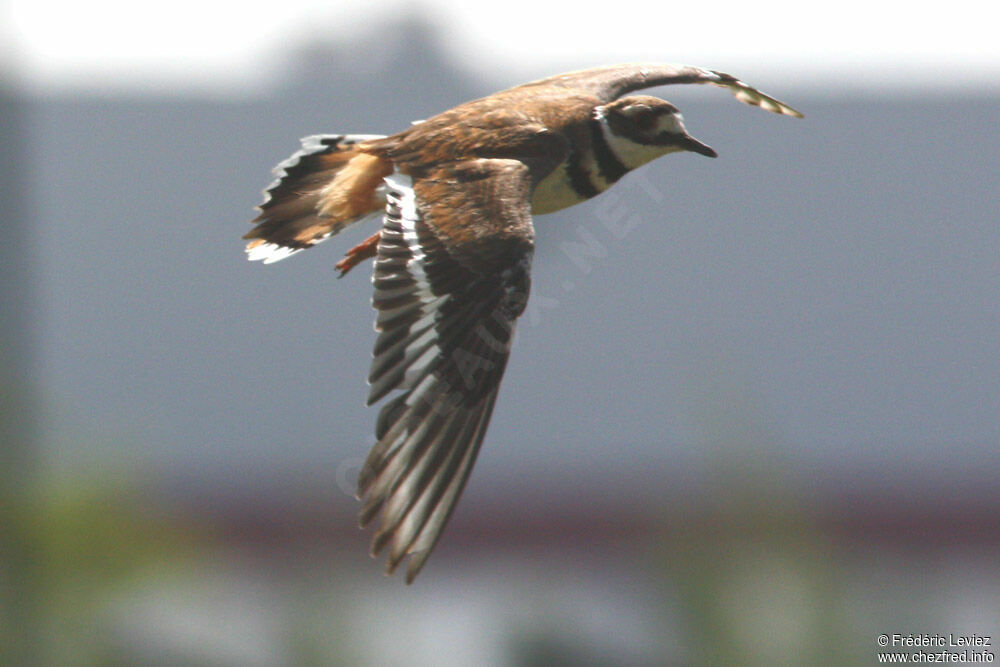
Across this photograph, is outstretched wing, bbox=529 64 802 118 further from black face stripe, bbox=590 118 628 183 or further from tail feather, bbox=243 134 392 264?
tail feather, bbox=243 134 392 264

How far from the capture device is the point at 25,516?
5996 mm

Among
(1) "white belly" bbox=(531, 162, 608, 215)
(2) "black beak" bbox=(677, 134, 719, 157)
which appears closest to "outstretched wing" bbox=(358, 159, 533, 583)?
(1) "white belly" bbox=(531, 162, 608, 215)

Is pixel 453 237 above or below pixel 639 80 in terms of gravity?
below

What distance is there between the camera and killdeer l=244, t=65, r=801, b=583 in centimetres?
216

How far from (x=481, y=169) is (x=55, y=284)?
1582cm

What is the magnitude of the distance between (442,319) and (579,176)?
0.37 m

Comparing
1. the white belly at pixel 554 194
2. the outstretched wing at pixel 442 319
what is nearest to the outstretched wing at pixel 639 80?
the white belly at pixel 554 194

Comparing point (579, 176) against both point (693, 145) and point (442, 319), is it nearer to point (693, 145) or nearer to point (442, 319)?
point (693, 145)

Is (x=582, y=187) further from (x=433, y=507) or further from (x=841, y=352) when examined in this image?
(x=841, y=352)

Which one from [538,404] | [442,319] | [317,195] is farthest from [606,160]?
[538,404]

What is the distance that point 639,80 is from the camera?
9.29ft

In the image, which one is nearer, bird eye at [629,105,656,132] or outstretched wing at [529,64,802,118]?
bird eye at [629,105,656,132]

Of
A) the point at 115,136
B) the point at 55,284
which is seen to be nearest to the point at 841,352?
the point at 115,136

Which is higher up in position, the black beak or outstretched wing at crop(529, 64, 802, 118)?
outstretched wing at crop(529, 64, 802, 118)
